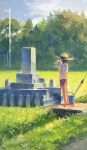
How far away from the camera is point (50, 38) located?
55.6 meters

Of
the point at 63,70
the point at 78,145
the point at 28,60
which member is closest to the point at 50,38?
the point at 28,60

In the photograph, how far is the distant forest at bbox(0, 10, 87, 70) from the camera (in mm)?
53969

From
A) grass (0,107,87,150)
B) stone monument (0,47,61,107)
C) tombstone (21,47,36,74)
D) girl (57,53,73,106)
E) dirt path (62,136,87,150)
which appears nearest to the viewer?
dirt path (62,136,87,150)

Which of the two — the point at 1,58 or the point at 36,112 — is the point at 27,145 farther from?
the point at 1,58

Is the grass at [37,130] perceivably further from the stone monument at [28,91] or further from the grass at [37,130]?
the stone monument at [28,91]

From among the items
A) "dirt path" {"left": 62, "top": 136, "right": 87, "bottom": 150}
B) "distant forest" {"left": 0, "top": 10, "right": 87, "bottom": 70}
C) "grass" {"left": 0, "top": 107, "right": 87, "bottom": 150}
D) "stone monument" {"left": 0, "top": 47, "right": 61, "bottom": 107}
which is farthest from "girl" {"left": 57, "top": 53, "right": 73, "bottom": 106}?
"distant forest" {"left": 0, "top": 10, "right": 87, "bottom": 70}

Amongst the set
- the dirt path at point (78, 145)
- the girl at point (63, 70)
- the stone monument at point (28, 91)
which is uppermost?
the girl at point (63, 70)

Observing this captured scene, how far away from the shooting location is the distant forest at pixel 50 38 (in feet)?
177

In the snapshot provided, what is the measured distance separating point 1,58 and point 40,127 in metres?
47.4

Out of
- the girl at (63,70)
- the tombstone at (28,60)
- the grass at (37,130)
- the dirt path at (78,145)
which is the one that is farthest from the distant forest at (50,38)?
the dirt path at (78,145)

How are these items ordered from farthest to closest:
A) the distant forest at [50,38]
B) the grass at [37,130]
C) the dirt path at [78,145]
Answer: the distant forest at [50,38], the grass at [37,130], the dirt path at [78,145]

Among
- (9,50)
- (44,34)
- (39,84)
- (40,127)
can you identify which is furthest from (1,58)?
(40,127)

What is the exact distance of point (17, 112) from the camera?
489 inches

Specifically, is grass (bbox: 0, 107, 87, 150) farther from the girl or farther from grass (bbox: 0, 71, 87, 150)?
the girl
